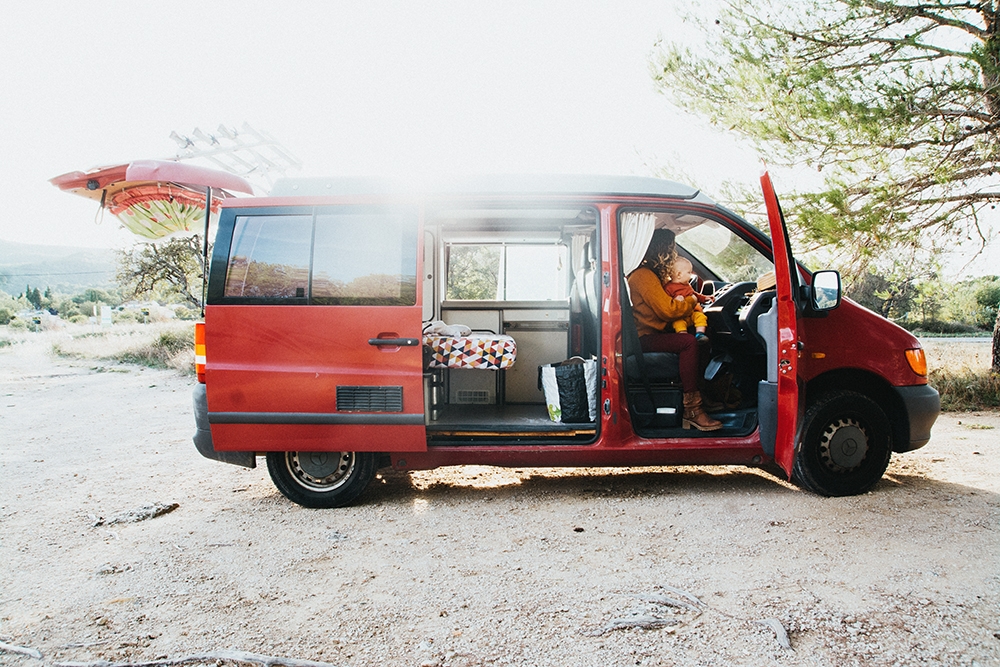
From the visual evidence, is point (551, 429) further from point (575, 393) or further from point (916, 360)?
point (916, 360)

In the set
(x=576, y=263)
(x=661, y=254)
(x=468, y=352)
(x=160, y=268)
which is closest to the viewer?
(x=468, y=352)

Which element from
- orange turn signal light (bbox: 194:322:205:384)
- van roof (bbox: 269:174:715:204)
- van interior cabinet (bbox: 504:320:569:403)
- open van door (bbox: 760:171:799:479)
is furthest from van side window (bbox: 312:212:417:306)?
open van door (bbox: 760:171:799:479)

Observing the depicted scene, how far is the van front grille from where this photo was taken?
4059 millimetres

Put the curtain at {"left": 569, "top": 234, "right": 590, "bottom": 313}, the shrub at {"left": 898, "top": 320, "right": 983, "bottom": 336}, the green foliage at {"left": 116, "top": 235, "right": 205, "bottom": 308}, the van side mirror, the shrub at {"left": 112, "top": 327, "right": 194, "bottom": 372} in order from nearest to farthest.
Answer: the van side mirror → the curtain at {"left": 569, "top": 234, "right": 590, "bottom": 313} → the shrub at {"left": 898, "top": 320, "right": 983, "bottom": 336} → the shrub at {"left": 112, "top": 327, "right": 194, "bottom": 372} → the green foliage at {"left": 116, "top": 235, "right": 205, "bottom": 308}

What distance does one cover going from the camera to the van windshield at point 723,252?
4523 mm

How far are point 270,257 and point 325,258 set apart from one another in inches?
13.8

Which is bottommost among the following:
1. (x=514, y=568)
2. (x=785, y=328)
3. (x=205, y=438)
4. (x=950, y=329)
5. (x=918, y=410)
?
(x=514, y=568)

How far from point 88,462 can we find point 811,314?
6.01 metres

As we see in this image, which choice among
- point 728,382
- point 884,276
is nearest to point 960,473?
point 728,382

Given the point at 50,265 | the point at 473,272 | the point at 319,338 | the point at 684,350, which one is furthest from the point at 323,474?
the point at 50,265

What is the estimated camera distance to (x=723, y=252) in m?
4.86

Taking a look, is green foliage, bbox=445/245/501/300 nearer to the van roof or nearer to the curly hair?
the curly hair

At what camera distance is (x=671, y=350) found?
15.0ft

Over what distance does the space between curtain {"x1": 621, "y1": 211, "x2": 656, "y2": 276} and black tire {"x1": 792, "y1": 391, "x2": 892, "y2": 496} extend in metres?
1.53
